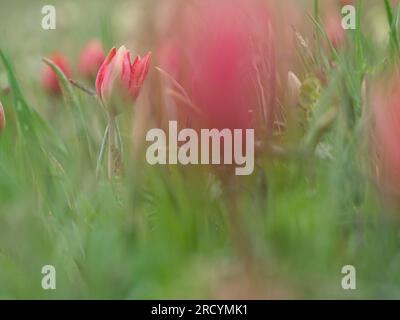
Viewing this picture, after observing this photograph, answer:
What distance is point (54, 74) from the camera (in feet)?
4.18

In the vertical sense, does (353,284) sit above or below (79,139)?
below

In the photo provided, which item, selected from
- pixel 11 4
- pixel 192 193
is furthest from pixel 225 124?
pixel 11 4

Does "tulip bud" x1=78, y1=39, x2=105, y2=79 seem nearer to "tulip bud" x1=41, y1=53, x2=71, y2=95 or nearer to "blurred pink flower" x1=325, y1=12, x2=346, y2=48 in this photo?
"tulip bud" x1=41, y1=53, x2=71, y2=95

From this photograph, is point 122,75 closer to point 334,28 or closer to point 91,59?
point 91,59

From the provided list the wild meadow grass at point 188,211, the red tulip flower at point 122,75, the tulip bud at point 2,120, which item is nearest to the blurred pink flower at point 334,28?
the wild meadow grass at point 188,211

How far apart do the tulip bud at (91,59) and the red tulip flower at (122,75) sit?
0.05m

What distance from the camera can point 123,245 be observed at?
109 cm

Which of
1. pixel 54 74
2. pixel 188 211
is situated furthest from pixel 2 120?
pixel 188 211

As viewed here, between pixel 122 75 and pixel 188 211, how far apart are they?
0.18 m

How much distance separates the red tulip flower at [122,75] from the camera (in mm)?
1183

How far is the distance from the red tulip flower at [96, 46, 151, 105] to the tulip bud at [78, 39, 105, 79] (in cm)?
5


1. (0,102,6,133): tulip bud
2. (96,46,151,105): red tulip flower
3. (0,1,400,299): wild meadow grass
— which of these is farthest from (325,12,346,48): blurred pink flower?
(0,102,6,133): tulip bud
